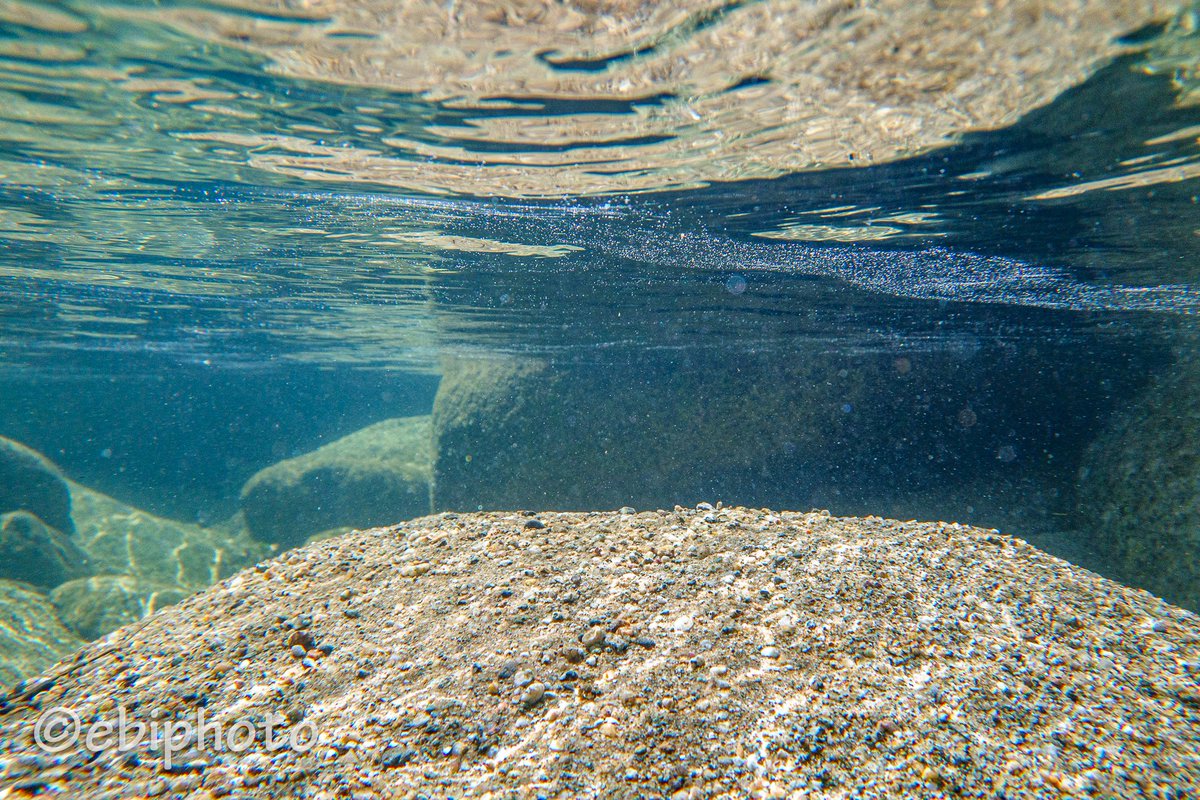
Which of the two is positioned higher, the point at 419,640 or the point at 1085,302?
the point at 1085,302

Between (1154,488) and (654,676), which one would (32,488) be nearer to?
(654,676)

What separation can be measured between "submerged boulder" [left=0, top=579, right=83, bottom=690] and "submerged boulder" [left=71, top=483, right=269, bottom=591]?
351cm

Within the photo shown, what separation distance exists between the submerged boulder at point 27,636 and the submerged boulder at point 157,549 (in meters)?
3.51

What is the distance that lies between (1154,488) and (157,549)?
23444 millimetres

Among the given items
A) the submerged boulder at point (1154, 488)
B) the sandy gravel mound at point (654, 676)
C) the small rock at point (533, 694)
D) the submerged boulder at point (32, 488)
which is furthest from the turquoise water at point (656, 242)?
the small rock at point (533, 694)

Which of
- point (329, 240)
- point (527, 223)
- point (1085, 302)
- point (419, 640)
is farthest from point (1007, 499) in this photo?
point (329, 240)

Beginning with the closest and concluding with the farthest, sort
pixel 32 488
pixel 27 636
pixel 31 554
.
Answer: pixel 27 636 < pixel 31 554 < pixel 32 488

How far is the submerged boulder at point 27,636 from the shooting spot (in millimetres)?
8594

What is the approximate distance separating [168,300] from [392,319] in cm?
594

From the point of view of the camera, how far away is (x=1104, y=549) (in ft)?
30.1

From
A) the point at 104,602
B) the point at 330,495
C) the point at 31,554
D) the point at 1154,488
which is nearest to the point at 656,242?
the point at 1154,488

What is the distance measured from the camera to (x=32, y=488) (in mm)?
16453

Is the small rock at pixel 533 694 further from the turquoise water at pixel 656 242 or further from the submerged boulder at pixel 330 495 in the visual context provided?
the submerged boulder at pixel 330 495

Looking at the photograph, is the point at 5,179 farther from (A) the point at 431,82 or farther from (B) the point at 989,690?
(B) the point at 989,690
